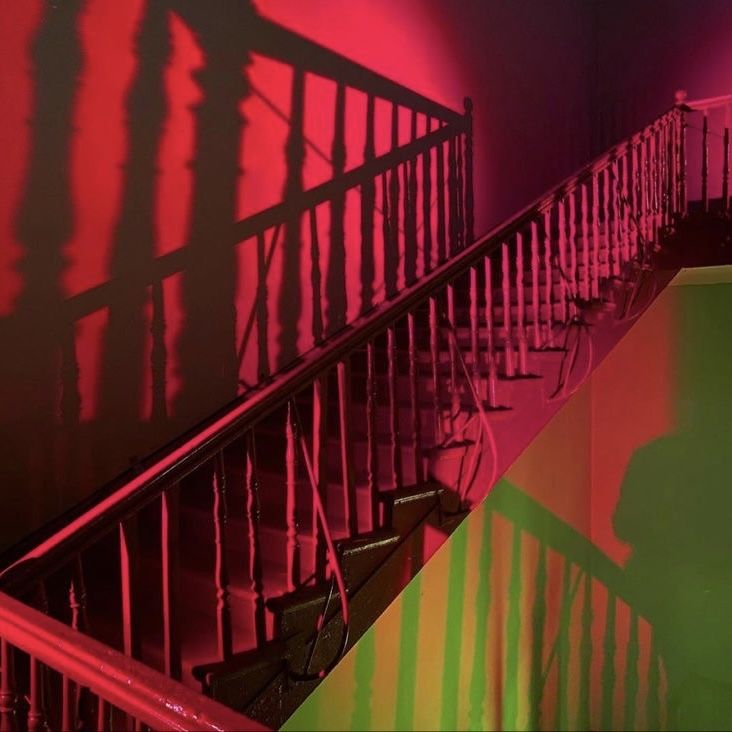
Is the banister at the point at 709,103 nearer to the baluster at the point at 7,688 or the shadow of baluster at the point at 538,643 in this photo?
the shadow of baluster at the point at 538,643

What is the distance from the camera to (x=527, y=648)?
5.46 metres

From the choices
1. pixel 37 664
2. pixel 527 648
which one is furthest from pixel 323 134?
pixel 527 648

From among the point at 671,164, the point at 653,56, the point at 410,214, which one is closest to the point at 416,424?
the point at 410,214

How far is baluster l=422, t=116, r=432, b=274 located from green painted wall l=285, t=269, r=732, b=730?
1.66 m

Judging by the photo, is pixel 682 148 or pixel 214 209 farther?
pixel 682 148

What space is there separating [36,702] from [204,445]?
0.78 meters

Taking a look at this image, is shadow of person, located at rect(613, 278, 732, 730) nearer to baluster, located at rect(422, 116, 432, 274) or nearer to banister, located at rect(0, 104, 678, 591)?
baluster, located at rect(422, 116, 432, 274)

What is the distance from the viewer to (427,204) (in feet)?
17.4

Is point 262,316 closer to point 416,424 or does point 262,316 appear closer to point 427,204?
point 416,424

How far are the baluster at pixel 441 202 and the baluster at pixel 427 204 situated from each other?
0.12m

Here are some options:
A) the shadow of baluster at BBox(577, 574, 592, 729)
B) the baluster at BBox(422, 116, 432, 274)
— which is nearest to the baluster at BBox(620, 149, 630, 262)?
the baluster at BBox(422, 116, 432, 274)

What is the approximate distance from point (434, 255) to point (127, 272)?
2.71m

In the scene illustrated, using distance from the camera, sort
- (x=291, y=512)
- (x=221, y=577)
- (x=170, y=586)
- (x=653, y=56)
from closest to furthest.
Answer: (x=170, y=586) → (x=221, y=577) → (x=291, y=512) → (x=653, y=56)

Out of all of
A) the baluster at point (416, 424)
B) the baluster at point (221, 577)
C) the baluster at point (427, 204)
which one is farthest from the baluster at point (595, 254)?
the baluster at point (221, 577)
